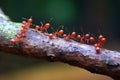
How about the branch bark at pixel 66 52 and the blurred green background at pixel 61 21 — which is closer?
the branch bark at pixel 66 52

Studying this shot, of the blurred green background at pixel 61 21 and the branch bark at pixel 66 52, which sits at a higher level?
the blurred green background at pixel 61 21

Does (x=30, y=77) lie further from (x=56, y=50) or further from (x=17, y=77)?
(x=56, y=50)

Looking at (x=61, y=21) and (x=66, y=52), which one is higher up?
(x=61, y=21)

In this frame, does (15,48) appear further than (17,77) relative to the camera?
No

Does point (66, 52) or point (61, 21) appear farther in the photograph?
point (61, 21)

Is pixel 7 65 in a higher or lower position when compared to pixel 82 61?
higher

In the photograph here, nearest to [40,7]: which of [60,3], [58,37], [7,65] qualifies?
[60,3]
